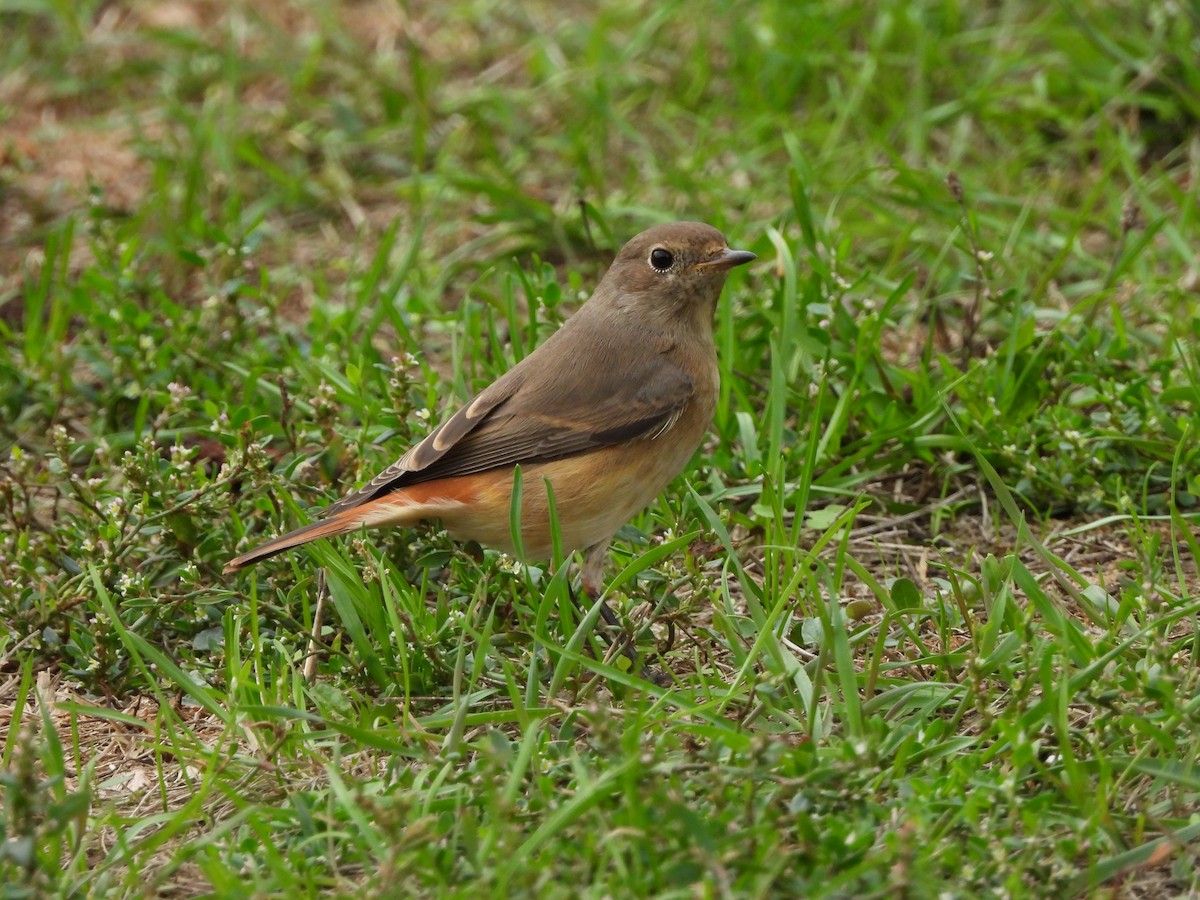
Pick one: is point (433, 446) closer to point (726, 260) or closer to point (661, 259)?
point (661, 259)

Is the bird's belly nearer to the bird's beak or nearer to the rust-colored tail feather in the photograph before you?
the rust-colored tail feather

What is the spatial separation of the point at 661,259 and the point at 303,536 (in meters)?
1.54

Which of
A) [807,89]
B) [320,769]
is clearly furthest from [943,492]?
[807,89]

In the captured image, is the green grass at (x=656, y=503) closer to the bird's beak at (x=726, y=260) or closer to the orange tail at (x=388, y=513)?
the orange tail at (x=388, y=513)

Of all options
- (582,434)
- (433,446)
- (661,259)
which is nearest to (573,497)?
(582,434)

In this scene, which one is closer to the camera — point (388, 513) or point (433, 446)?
point (388, 513)

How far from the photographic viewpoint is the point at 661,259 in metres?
4.88

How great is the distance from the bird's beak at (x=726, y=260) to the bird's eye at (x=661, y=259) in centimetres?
10

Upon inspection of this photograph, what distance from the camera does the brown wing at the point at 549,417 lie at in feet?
14.5

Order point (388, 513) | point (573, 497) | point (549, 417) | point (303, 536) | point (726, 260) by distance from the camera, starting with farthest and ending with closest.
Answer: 1. point (726, 260)
2. point (549, 417)
3. point (573, 497)
4. point (388, 513)
5. point (303, 536)

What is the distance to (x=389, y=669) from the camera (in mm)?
4027

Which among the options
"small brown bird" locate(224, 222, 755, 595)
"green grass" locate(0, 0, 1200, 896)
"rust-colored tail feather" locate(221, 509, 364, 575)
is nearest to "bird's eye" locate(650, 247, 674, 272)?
"small brown bird" locate(224, 222, 755, 595)

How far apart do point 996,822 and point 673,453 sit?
1603mm

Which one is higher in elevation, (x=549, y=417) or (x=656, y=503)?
(x=549, y=417)
